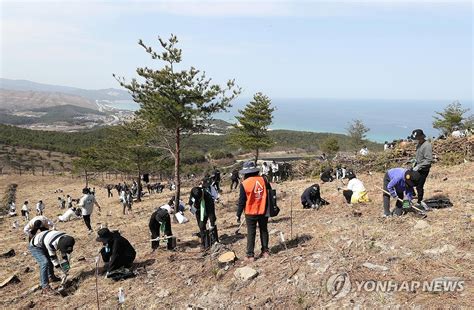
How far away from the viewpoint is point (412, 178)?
7.87 m

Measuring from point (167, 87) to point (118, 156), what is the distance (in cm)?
1993

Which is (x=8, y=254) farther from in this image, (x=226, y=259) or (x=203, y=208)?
(x=226, y=259)

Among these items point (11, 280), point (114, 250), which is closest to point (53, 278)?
point (11, 280)

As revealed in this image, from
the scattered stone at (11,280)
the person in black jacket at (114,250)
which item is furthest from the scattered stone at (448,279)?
the scattered stone at (11,280)

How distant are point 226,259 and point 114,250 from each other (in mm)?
2486

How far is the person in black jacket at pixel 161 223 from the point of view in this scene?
29.6 feet

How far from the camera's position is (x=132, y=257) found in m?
8.30

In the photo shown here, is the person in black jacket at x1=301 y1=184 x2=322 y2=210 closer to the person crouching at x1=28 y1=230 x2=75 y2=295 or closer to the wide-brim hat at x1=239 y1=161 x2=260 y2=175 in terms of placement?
the wide-brim hat at x1=239 y1=161 x2=260 y2=175

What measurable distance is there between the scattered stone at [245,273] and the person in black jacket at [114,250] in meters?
2.79

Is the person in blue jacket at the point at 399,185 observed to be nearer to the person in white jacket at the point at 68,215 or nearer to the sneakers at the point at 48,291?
the sneakers at the point at 48,291

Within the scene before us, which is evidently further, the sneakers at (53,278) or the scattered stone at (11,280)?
the scattered stone at (11,280)

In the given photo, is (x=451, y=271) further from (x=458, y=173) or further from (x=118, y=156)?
(x=118, y=156)

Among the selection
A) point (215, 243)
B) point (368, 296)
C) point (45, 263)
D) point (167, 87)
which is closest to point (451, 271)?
point (368, 296)

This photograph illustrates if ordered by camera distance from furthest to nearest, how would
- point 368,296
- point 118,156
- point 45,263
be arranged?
point 118,156
point 45,263
point 368,296
